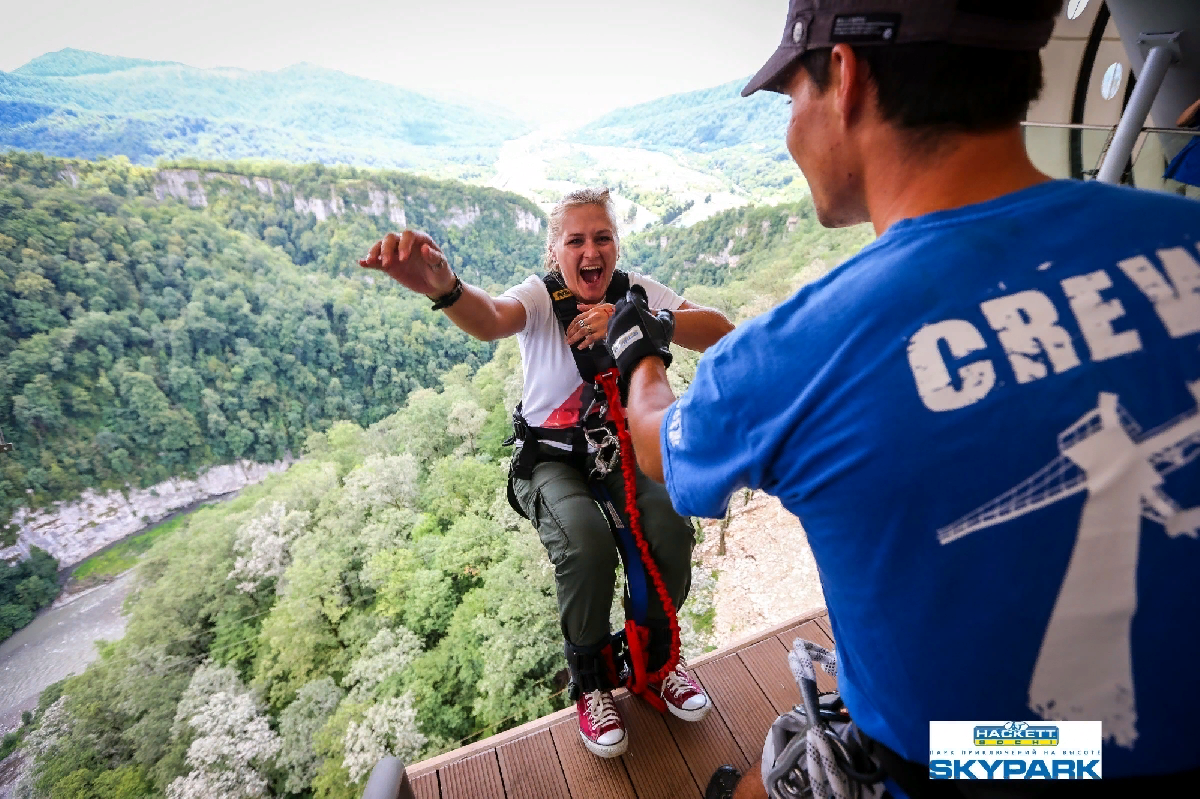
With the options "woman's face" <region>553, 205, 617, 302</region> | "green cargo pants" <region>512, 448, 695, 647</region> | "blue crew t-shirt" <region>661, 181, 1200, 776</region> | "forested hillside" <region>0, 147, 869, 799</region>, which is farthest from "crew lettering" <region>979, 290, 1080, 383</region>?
"forested hillside" <region>0, 147, 869, 799</region>

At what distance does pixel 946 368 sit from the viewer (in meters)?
0.55

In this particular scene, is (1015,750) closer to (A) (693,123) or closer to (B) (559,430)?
(B) (559,430)

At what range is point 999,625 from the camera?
1.82ft

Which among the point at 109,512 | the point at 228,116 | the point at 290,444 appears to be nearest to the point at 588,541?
the point at 109,512

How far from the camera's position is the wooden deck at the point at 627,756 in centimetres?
169

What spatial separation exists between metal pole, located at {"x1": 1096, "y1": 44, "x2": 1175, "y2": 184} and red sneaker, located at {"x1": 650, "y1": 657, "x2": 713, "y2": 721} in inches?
107

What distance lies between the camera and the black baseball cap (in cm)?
66

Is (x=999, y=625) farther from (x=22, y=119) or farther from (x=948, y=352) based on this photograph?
(x=22, y=119)

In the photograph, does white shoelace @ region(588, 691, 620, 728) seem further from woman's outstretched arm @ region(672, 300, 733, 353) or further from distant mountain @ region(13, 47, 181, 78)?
distant mountain @ region(13, 47, 181, 78)

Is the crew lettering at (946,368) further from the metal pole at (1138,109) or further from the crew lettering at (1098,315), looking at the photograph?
the metal pole at (1138,109)

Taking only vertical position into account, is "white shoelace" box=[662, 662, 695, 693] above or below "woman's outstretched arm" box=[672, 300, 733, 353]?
below

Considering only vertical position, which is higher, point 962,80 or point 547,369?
point 962,80

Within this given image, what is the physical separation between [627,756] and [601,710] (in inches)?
6.4

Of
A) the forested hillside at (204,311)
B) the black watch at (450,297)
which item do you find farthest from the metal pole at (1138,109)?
the forested hillside at (204,311)
